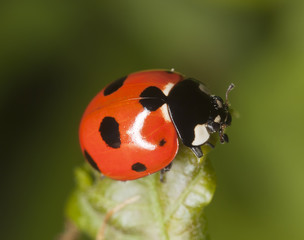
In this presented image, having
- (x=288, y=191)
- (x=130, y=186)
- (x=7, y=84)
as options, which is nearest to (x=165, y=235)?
(x=130, y=186)

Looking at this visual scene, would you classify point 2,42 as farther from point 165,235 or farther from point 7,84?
point 165,235

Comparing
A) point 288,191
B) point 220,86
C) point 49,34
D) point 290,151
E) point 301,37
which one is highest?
point 301,37

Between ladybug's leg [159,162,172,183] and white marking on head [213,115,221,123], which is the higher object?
white marking on head [213,115,221,123]

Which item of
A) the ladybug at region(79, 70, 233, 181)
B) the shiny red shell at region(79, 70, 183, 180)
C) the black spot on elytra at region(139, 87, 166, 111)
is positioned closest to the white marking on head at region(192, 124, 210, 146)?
the ladybug at region(79, 70, 233, 181)

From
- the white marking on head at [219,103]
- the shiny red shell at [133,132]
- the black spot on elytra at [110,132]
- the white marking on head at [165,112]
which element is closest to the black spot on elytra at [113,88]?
the shiny red shell at [133,132]

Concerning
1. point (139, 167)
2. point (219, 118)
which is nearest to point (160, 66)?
point (219, 118)

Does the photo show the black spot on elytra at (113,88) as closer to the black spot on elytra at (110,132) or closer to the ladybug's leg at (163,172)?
the black spot on elytra at (110,132)

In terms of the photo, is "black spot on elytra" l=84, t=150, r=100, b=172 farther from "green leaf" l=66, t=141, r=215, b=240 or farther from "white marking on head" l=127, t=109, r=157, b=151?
"white marking on head" l=127, t=109, r=157, b=151
